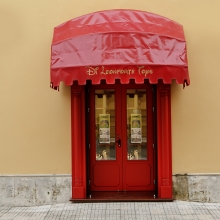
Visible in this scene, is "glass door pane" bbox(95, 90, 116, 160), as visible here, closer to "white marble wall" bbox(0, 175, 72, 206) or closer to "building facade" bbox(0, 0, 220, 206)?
"building facade" bbox(0, 0, 220, 206)

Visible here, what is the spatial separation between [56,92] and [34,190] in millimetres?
2381

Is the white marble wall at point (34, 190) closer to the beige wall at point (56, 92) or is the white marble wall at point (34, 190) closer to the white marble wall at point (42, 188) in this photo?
the white marble wall at point (42, 188)

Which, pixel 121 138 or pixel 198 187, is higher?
pixel 121 138

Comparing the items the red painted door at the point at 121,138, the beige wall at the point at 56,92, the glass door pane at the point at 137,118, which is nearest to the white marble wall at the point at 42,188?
the beige wall at the point at 56,92

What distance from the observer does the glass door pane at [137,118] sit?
34.2ft

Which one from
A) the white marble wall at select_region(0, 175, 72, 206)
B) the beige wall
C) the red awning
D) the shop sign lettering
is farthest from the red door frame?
the shop sign lettering

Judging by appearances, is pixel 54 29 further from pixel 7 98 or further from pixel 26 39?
pixel 7 98

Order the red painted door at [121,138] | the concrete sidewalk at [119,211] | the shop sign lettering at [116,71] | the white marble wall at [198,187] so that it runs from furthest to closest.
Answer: the red painted door at [121,138] → the white marble wall at [198,187] → the concrete sidewalk at [119,211] → the shop sign lettering at [116,71]

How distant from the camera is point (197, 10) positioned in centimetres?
995

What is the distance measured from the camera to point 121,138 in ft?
34.2

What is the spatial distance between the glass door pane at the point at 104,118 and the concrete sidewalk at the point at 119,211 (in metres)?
1.46

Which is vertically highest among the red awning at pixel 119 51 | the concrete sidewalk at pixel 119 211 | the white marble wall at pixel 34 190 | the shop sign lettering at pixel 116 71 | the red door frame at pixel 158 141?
the red awning at pixel 119 51

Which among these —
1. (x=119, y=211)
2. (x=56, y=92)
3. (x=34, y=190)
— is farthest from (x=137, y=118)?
(x=34, y=190)

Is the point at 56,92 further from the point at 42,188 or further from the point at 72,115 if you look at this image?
the point at 42,188
